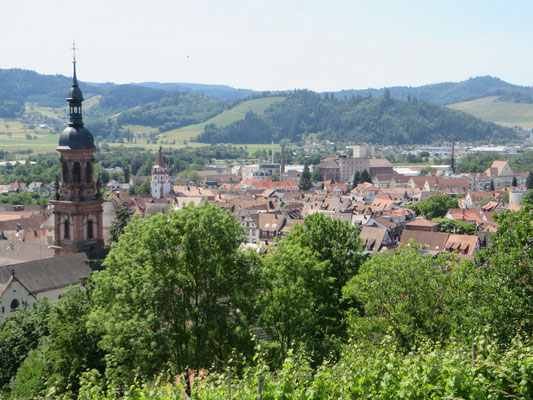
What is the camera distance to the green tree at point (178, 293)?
21922 millimetres

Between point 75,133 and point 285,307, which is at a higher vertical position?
point 75,133

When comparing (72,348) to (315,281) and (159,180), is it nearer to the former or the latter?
(315,281)

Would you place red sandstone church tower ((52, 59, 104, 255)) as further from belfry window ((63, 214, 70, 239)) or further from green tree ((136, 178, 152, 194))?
green tree ((136, 178, 152, 194))

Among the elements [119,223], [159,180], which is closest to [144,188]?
[159,180]

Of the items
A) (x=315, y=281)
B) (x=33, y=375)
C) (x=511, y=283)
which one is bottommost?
(x=33, y=375)

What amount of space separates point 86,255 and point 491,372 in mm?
40792

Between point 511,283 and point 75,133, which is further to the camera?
point 75,133

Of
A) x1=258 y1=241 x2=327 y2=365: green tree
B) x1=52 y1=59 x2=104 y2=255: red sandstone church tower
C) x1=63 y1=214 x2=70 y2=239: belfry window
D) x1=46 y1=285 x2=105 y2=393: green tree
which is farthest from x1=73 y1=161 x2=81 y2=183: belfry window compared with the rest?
x1=258 y1=241 x2=327 y2=365: green tree

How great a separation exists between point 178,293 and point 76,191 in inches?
1167

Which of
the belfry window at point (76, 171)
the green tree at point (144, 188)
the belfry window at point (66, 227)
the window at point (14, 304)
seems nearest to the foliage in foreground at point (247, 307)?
the window at point (14, 304)

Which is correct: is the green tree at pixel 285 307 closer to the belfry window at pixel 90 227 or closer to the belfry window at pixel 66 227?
the belfry window at pixel 90 227

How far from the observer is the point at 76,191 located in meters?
50.5

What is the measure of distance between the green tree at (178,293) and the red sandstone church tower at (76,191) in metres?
27.9

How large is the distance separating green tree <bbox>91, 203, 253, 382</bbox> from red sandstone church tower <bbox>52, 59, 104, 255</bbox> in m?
27.9
